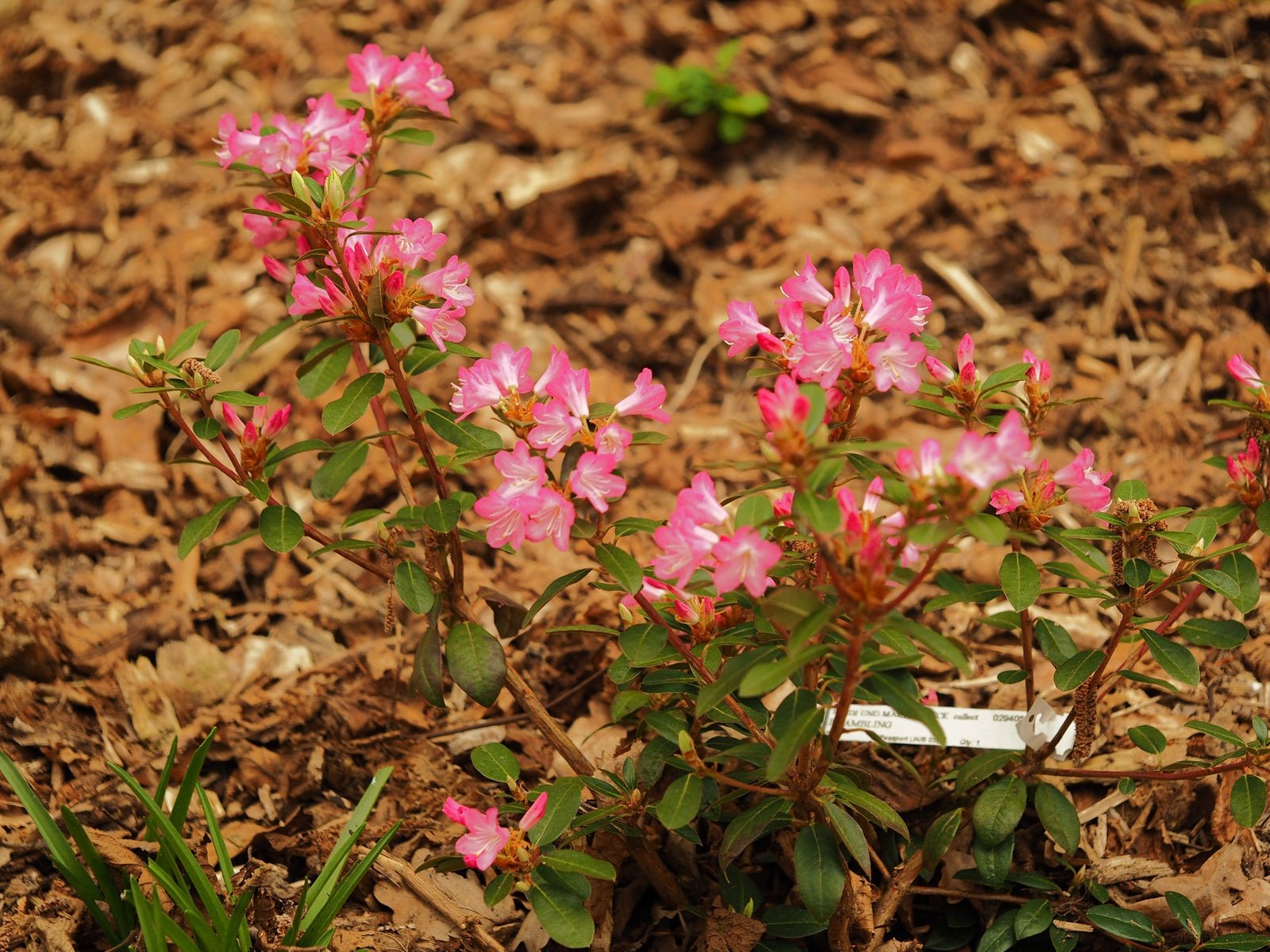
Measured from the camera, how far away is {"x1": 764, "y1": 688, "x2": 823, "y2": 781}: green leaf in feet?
4.73

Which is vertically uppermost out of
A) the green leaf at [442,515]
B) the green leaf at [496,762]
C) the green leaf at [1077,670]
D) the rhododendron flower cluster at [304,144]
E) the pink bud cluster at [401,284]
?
the rhododendron flower cluster at [304,144]

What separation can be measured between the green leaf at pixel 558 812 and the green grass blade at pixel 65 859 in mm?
833

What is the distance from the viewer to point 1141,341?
3.38 metres

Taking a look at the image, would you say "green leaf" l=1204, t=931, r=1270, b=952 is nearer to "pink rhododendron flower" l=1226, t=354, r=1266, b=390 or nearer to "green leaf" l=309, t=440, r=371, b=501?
"pink rhododendron flower" l=1226, t=354, r=1266, b=390

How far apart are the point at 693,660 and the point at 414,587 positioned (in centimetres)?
50

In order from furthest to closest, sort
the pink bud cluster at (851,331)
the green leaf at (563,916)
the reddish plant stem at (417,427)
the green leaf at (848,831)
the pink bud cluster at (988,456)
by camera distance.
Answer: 1. the reddish plant stem at (417,427)
2. the green leaf at (848,831)
3. the green leaf at (563,916)
4. the pink bud cluster at (851,331)
5. the pink bud cluster at (988,456)

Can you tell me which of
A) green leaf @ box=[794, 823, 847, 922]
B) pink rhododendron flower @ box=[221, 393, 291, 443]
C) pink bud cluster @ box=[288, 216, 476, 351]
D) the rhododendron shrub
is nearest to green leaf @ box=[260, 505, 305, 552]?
the rhododendron shrub

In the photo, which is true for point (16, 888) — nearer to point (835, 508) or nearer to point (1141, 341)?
point (835, 508)

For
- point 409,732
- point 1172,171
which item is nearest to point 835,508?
point 409,732

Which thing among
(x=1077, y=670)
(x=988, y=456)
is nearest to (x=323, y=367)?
(x=988, y=456)

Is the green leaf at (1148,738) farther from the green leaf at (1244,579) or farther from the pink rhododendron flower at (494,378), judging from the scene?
the pink rhododendron flower at (494,378)

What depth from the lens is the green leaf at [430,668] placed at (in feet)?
6.09

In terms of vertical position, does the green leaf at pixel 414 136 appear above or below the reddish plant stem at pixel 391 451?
above

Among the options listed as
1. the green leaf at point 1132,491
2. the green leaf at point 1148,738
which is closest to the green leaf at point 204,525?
the green leaf at point 1132,491
